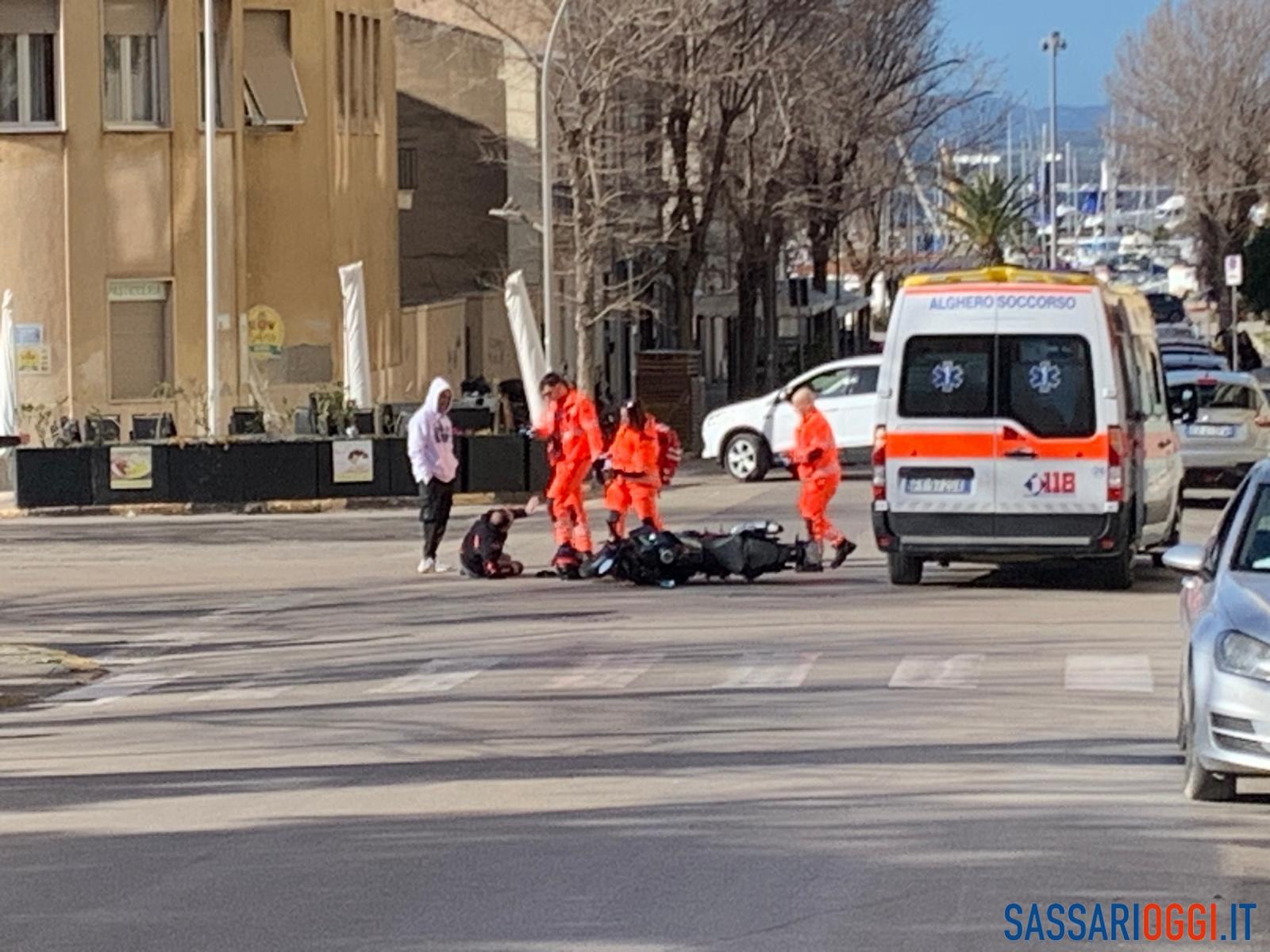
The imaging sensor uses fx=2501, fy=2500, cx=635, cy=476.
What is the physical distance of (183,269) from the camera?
39375 millimetres

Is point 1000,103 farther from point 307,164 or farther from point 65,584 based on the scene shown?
point 65,584

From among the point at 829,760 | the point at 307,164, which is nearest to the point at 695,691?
Answer: the point at 829,760

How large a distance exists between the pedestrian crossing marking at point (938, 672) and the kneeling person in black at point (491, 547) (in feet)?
22.8

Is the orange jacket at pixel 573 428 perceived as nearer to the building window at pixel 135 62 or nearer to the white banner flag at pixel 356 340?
the white banner flag at pixel 356 340

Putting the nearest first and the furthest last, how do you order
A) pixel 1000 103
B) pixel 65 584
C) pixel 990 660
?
pixel 990 660, pixel 65 584, pixel 1000 103

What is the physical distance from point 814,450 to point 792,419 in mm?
13685

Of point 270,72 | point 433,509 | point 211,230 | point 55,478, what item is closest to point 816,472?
point 433,509

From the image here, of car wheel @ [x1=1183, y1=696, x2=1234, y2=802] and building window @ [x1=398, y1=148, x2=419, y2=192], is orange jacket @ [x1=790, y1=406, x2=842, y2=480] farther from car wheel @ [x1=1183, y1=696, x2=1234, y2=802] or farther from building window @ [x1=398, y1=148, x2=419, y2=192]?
building window @ [x1=398, y1=148, x2=419, y2=192]

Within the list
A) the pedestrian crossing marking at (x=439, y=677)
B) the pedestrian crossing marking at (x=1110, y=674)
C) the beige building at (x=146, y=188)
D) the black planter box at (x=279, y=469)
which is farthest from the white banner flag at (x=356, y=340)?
the pedestrian crossing marking at (x=1110, y=674)

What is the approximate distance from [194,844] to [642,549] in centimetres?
1207

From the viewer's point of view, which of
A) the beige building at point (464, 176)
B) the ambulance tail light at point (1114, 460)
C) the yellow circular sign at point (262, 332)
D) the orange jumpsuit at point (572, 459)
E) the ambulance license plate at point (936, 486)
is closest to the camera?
the ambulance tail light at point (1114, 460)

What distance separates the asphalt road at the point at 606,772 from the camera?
8547mm

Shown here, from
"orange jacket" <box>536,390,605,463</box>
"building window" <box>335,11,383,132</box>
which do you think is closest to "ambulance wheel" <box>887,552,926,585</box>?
"orange jacket" <box>536,390,605,463</box>

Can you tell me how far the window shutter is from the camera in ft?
125
